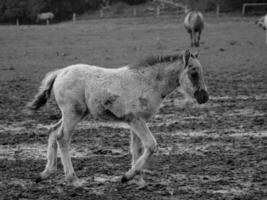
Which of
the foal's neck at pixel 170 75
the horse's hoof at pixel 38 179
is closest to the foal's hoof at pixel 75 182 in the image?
the horse's hoof at pixel 38 179

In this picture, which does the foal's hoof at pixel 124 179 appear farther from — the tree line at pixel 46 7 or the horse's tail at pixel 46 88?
the tree line at pixel 46 7

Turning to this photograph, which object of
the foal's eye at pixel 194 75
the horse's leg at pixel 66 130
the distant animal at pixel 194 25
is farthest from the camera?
the distant animal at pixel 194 25

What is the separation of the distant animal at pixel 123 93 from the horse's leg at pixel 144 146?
0.04ft

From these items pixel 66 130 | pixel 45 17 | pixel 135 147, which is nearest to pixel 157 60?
pixel 135 147

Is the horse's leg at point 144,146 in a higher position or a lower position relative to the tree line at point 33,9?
higher

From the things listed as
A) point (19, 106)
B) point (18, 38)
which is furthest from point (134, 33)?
point (19, 106)

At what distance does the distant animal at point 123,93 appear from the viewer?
7223 mm

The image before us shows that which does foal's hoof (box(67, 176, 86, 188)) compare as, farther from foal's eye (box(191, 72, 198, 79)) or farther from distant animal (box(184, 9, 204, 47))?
distant animal (box(184, 9, 204, 47))

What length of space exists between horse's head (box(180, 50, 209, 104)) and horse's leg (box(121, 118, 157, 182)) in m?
0.82

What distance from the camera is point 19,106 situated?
12.7 m

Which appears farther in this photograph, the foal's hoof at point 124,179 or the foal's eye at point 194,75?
the foal's eye at point 194,75

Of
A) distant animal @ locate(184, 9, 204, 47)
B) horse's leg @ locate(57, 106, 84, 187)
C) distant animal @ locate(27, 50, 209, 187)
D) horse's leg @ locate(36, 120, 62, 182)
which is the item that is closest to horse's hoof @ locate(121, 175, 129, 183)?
distant animal @ locate(27, 50, 209, 187)

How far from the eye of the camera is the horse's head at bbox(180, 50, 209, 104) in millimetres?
7434

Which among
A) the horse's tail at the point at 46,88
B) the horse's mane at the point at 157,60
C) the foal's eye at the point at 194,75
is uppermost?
the horse's mane at the point at 157,60
